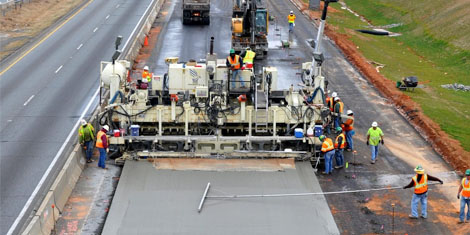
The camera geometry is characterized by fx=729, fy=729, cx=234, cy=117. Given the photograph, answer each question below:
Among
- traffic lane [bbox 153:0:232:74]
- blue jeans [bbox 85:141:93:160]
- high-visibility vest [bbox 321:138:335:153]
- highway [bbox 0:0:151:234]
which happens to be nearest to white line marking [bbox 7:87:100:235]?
highway [bbox 0:0:151:234]

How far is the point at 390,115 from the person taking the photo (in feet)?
92.7

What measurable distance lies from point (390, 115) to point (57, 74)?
1575 cm

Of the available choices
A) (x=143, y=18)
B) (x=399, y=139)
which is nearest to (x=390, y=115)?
(x=399, y=139)

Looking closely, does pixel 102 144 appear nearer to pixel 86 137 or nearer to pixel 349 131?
pixel 86 137

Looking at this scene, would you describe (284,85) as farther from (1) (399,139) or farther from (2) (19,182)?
(2) (19,182)

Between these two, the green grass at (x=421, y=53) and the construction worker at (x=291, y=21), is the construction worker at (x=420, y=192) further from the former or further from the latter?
the construction worker at (x=291, y=21)

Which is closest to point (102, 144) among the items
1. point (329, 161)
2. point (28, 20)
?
point (329, 161)

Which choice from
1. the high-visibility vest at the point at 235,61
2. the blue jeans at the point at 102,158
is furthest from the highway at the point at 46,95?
the high-visibility vest at the point at 235,61

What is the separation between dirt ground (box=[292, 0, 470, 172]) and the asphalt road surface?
12.2 inches

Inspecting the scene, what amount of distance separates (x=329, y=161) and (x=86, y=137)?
7553 millimetres

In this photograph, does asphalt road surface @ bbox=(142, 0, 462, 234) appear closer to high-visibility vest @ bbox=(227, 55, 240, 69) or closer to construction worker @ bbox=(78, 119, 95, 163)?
high-visibility vest @ bbox=(227, 55, 240, 69)

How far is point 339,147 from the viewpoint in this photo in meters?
22.6

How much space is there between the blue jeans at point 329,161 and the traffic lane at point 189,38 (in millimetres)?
14233

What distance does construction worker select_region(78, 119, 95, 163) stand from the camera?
74.3 feet
